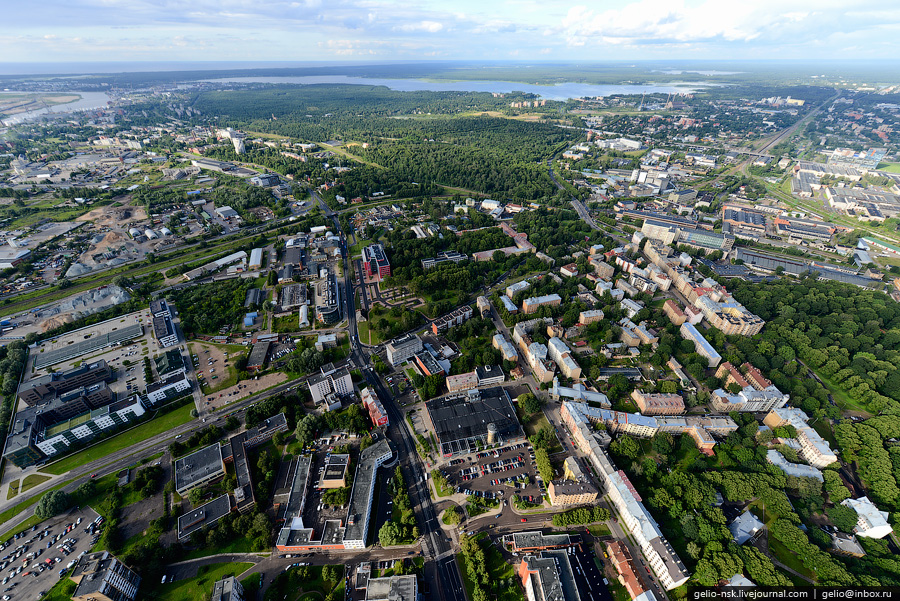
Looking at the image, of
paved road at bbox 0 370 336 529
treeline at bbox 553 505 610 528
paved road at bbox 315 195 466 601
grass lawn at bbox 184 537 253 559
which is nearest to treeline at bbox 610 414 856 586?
treeline at bbox 553 505 610 528

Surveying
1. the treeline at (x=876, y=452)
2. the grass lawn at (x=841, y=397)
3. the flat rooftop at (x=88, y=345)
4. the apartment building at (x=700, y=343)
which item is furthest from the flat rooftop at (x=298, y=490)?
the grass lawn at (x=841, y=397)

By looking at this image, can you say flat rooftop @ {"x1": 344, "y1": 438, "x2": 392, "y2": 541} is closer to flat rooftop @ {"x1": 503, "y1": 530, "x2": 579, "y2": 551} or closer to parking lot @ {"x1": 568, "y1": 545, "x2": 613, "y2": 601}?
flat rooftop @ {"x1": 503, "y1": 530, "x2": 579, "y2": 551}

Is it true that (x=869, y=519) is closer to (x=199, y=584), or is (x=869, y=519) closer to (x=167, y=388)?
(x=199, y=584)

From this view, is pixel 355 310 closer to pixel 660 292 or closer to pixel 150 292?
pixel 150 292

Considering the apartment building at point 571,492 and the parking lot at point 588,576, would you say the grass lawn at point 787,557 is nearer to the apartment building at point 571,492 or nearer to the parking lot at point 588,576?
the apartment building at point 571,492

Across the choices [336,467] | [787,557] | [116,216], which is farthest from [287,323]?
[116,216]
